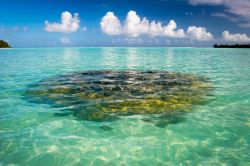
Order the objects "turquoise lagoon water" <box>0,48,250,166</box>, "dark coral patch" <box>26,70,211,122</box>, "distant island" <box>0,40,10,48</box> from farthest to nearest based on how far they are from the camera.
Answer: "distant island" <box>0,40,10,48</box>
"dark coral patch" <box>26,70,211,122</box>
"turquoise lagoon water" <box>0,48,250,166</box>

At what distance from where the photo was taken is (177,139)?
9.12 m

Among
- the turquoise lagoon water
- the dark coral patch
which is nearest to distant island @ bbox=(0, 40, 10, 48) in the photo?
the dark coral patch

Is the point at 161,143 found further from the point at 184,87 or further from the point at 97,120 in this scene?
the point at 184,87

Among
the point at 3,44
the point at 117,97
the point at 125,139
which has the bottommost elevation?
the point at 125,139

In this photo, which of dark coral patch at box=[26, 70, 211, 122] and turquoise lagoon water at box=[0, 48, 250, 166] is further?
dark coral patch at box=[26, 70, 211, 122]

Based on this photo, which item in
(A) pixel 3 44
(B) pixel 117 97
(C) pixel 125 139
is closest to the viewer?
(C) pixel 125 139

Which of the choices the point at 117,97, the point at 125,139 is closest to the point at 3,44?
the point at 117,97

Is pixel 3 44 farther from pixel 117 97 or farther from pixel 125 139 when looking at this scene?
pixel 125 139

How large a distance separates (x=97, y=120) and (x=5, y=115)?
4636 millimetres

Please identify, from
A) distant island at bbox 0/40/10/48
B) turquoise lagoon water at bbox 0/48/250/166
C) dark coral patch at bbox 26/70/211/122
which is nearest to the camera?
turquoise lagoon water at bbox 0/48/250/166

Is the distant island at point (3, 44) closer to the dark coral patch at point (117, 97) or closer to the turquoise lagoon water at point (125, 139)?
the dark coral patch at point (117, 97)

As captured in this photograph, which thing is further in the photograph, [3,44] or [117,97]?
[3,44]

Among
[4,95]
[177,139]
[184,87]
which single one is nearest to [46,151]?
[177,139]

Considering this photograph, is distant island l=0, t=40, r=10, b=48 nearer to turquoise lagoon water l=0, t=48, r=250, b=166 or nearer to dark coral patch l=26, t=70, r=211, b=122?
dark coral patch l=26, t=70, r=211, b=122
